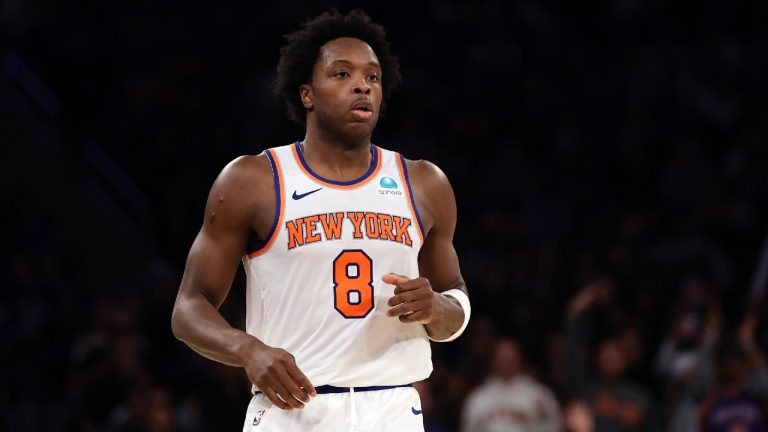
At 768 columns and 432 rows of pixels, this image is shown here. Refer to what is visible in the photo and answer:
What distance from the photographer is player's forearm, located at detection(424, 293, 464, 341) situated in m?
4.03

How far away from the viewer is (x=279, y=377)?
371 centimetres

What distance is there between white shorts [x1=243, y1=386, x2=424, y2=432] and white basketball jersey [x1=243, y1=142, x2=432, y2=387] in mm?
54

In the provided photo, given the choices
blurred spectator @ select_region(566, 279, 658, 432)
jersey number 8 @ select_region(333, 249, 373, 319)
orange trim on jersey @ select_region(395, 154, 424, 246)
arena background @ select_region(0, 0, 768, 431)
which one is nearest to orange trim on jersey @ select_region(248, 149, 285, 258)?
jersey number 8 @ select_region(333, 249, 373, 319)

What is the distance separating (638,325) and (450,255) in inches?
213

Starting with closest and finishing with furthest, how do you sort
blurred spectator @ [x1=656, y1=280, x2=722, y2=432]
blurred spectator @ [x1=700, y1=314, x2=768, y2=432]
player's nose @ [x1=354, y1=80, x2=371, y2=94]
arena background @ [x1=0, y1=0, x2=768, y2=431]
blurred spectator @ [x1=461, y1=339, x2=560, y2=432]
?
player's nose @ [x1=354, y1=80, x2=371, y2=94] < blurred spectator @ [x1=700, y1=314, x2=768, y2=432] < blurred spectator @ [x1=656, y1=280, x2=722, y2=432] < blurred spectator @ [x1=461, y1=339, x2=560, y2=432] < arena background @ [x1=0, y1=0, x2=768, y2=431]

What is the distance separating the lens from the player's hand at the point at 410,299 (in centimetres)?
380

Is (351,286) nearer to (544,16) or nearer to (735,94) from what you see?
(735,94)

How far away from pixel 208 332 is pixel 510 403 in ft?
18.1

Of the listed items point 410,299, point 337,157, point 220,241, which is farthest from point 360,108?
point 410,299

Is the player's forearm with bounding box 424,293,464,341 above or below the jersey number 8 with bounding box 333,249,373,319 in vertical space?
below

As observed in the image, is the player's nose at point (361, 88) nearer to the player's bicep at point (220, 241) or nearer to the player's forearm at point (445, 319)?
the player's bicep at point (220, 241)

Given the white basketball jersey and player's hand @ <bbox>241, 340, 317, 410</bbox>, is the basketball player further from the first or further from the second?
player's hand @ <bbox>241, 340, 317, 410</bbox>

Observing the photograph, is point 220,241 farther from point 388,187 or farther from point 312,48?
point 312,48

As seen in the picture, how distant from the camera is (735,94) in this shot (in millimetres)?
11844
